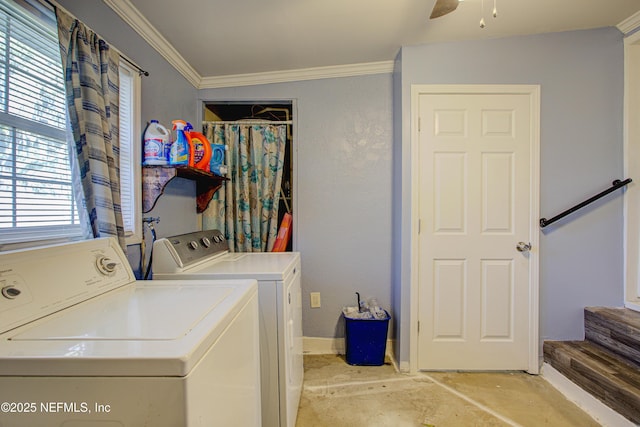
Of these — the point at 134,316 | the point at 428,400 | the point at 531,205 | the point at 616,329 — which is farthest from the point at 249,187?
the point at 616,329

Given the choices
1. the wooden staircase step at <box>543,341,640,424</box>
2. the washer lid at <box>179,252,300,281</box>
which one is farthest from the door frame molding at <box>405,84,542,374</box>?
the washer lid at <box>179,252,300,281</box>

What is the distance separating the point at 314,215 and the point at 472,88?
4.87 ft

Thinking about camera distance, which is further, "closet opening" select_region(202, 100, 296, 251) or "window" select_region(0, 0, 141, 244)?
"closet opening" select_region(202, 100, 296, 251)

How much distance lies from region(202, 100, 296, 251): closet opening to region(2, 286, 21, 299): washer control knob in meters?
1.75

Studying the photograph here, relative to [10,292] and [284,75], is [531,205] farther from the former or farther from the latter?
[10,292]

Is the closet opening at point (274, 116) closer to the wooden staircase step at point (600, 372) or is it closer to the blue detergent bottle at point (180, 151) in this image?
the blue detergent bottle at point (180, 151)

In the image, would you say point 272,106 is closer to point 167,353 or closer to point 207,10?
point 207,10

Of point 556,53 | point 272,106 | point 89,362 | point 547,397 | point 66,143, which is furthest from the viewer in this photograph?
point 272,106

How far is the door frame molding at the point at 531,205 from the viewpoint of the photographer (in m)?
2.04

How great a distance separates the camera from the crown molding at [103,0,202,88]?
1.45m

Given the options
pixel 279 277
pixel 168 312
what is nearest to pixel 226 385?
pixel 168 312

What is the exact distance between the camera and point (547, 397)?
5.98 feet

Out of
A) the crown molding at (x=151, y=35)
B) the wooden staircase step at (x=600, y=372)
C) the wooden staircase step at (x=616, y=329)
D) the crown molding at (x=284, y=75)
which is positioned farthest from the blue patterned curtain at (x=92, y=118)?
the wooden staircase step at (x=616, y=329)

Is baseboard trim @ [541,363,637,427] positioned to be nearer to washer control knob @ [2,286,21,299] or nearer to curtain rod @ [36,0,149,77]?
washer control knob @ [2,286,21,299]
